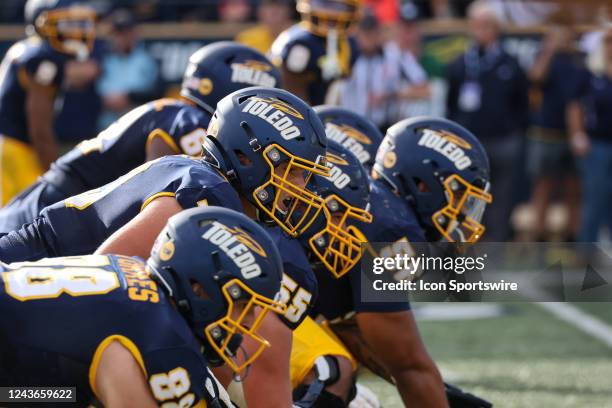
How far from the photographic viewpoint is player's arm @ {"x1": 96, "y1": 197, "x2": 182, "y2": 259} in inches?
131

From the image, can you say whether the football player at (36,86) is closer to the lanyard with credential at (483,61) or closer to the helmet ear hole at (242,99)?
the helmet ear hole at (242,99)

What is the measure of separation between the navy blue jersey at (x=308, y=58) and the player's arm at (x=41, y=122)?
1.30 meters

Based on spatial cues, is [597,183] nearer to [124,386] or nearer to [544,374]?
[544,374]

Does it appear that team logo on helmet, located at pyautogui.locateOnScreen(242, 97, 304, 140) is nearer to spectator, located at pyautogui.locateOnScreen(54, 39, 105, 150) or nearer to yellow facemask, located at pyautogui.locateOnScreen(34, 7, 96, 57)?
yellow facemask, located at pyautogui.locateOnScreen(34, 7, 96, 57)

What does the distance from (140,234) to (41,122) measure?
3564mm

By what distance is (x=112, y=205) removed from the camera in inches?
142

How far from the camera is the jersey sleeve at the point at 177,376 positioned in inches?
111

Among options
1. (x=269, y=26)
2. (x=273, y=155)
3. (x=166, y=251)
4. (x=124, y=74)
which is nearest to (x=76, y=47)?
(x=269, y=26)

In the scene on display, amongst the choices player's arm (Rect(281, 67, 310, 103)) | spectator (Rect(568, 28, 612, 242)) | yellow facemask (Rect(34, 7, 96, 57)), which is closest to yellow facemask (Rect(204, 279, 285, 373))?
player's arm (Rect(281, 67, 310, 103))

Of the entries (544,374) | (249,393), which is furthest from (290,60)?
(249,393)

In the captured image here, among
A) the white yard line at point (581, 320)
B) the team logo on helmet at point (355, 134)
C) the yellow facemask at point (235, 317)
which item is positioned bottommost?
the white yard line at point (581, 320)

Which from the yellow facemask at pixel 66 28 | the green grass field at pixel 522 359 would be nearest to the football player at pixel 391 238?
the green grass field at pixel 522 359

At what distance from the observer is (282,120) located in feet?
12.0

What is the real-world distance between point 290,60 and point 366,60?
3.13 meters
